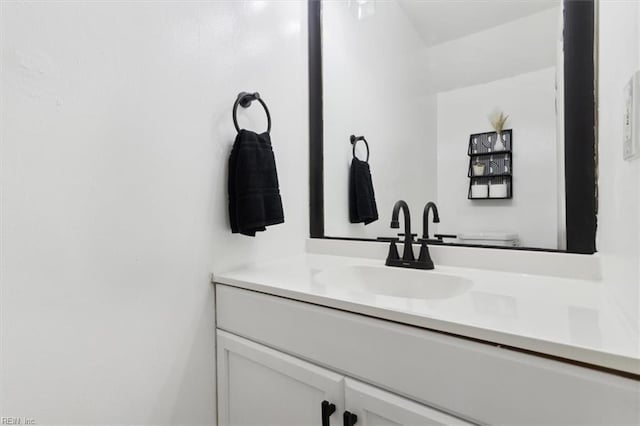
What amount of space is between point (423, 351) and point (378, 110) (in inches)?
39.3

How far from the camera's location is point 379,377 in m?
0.68

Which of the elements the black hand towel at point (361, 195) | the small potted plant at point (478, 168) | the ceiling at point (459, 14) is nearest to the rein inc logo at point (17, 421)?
the black hand towel at point (361, 195)

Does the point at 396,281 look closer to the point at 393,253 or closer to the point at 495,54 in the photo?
the point at 393,253

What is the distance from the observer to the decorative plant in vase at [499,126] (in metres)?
1.03

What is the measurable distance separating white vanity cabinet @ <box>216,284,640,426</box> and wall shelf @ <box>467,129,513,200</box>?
0.64 m

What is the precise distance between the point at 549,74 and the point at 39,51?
4.41 ft

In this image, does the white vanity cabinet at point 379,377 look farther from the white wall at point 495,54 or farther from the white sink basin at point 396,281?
the white wall at point 495,54

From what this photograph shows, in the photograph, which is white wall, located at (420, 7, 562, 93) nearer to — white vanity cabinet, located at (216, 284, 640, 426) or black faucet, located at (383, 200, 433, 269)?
black faucet, located at (383, 200, 433, 269)

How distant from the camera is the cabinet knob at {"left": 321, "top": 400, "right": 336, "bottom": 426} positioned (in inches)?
28.6

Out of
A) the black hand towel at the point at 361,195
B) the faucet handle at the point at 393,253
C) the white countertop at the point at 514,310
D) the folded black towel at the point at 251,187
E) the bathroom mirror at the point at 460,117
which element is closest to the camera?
the white countertop at the point at 514,310

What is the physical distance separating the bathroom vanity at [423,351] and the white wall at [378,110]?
30cm

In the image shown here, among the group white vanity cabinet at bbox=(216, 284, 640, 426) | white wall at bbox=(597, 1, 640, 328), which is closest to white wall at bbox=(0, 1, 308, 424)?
white vanity cabinet at bbox=(216, 284, 640, 426)

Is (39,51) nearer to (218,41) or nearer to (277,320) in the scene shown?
(218,41)

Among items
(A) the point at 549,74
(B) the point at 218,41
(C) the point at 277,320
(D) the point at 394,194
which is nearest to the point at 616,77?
(A) the point at 549,74
